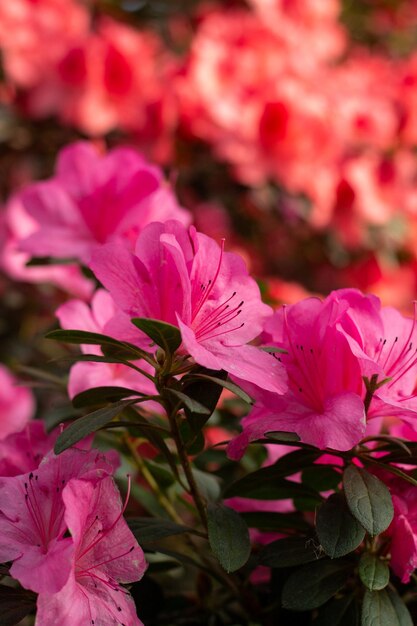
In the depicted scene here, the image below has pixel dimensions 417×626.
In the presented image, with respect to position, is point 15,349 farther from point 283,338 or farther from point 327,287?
point 283,338

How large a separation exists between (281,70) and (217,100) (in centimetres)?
22

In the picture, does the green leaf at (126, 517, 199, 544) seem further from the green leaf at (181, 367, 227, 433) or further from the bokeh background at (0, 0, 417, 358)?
the bokeh background at (0, 0, 417, 358)

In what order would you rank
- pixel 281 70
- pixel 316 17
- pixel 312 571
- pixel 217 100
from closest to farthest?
pixel 312 571 < pixel 217 100 < pixel 281 70 < pixel 316 17

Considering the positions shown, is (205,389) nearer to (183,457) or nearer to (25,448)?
(183,457)

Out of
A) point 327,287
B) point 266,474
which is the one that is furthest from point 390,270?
point 266,474

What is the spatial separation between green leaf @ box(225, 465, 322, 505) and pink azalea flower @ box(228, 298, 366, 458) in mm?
69

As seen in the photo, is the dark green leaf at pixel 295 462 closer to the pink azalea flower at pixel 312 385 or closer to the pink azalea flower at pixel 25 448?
the pink azalea flower at pixel 312 385

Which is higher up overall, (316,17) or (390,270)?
(316,17)

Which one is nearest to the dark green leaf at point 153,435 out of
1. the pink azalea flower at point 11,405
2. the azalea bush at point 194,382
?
the azalea bush at point 194,382

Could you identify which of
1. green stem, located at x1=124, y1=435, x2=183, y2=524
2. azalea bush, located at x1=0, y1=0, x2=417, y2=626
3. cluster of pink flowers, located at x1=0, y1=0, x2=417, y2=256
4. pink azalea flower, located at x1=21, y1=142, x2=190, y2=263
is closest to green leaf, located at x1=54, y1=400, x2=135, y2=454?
azalea bush, located at x1=0, y1=0, x2=417, y2=626

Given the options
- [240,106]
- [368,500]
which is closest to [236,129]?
[240,106]

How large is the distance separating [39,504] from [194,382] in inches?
5.7

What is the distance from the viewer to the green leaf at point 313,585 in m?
0.63

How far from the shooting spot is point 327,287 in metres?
2.15
